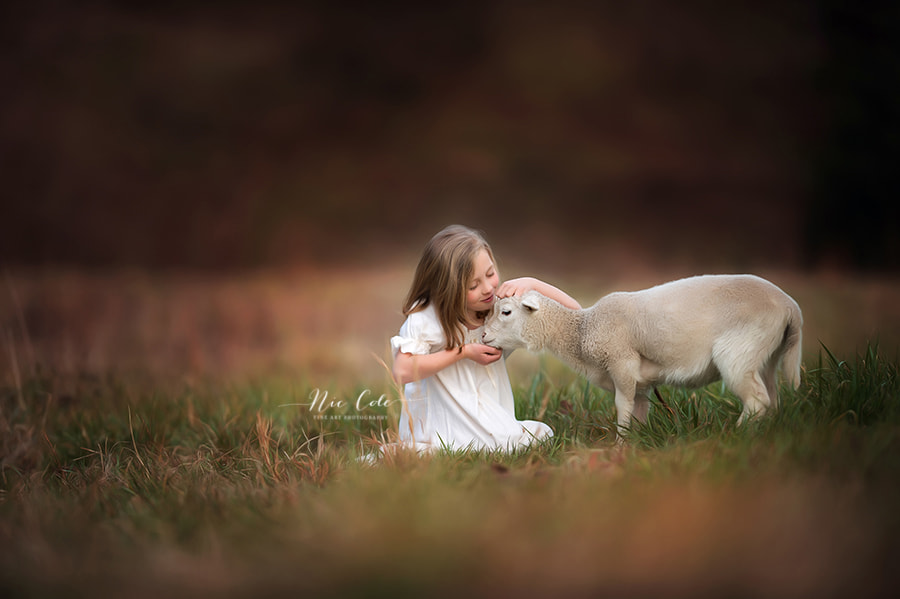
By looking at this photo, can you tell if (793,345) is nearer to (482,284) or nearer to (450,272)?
(482,284)

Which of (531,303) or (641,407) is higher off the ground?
(531,303)

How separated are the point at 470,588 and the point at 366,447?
7.78 ft

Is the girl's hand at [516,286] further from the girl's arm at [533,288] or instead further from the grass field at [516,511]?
the grass field at [516,511]

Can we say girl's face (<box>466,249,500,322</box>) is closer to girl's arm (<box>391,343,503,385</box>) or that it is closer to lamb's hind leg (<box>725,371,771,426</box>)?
girl's arm (<box>391,343,503,385</box>)

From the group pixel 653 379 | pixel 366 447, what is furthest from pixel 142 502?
pixel 653 379

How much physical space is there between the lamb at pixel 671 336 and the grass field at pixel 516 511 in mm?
190

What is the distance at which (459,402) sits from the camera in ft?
13.0

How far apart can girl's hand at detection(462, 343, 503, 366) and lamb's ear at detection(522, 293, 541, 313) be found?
319 millimetres

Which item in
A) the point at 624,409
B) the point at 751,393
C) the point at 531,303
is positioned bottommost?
the point at 624,409

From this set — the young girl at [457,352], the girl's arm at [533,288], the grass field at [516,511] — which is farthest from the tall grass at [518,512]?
the girl's arm at [533,288]

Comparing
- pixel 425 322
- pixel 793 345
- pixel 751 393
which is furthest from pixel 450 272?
pixel 793 345

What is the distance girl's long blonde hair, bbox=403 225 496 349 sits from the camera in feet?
12.4

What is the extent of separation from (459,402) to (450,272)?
79 centimetres

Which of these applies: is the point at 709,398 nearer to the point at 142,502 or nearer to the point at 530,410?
the point at 530,410
